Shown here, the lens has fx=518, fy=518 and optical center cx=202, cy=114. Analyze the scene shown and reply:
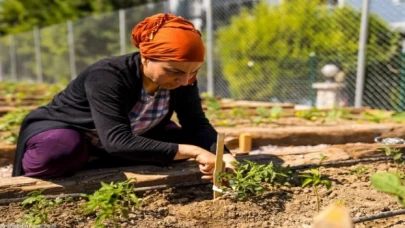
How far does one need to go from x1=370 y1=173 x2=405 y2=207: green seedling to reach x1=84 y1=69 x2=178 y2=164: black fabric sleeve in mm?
813

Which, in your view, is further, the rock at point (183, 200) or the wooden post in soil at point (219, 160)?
the rock at point (183, 200)

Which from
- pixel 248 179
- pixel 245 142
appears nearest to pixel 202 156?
pixel 248 179

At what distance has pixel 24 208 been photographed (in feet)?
6.51

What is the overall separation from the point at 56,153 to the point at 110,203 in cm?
54

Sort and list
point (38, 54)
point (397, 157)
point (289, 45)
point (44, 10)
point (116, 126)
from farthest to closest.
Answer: point (44, 10), point (38, 54), point (289, 45), point (397, 157), point (116, 126)

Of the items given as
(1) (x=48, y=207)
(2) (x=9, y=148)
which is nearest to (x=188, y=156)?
(1) (x=48, y=207)

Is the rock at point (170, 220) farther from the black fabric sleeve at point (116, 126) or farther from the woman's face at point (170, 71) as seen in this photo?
the woman's face at point (170, 71)

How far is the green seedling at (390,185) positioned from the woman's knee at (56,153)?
1230 mm

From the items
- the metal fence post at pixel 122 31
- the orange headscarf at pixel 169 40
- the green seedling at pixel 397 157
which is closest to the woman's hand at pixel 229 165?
the orange headscarf at pixel 169 40

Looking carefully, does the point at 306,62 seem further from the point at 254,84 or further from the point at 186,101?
the point at 186,101

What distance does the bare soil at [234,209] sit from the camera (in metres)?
1.91

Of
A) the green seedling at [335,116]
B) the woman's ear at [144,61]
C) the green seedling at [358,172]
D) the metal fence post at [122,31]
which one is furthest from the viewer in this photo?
the metal fence post at [122,31]

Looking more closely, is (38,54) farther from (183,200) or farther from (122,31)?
(183,200)

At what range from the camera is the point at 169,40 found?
6.73ft
